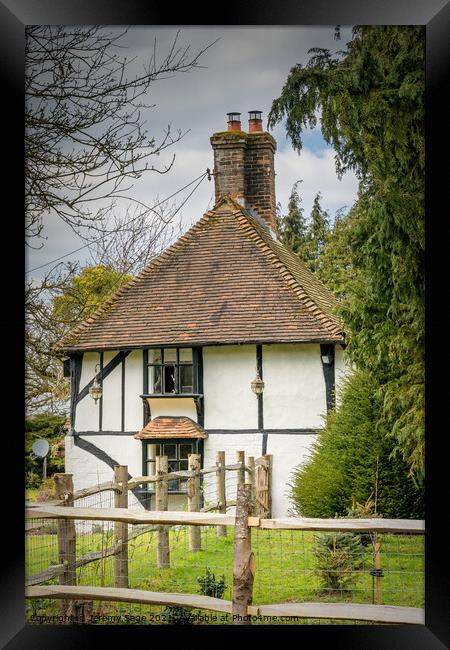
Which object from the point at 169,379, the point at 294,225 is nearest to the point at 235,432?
the point at 169,379

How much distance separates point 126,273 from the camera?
206 inches

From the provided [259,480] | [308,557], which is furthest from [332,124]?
[308,557]

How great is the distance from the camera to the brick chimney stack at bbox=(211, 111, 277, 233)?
15.8ft

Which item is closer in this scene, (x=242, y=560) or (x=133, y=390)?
(x=242, y=560)

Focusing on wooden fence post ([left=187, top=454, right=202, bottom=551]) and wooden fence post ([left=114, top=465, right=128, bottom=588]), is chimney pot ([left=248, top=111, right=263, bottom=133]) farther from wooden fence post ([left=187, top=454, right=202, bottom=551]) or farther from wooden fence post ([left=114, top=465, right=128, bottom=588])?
wooden fence post ([left=114, top=465, right=128, bottom=588])

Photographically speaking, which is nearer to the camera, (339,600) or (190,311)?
(339,600)

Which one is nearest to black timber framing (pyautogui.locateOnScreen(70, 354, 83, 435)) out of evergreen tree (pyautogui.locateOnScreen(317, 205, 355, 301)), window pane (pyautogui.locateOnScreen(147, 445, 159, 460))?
window pane (pyautogui.locateOnScreen(147, 445, 159, 460))

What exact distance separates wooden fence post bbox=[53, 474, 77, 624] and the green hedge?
1367 millimetres

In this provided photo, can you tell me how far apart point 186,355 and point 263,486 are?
0.97m
